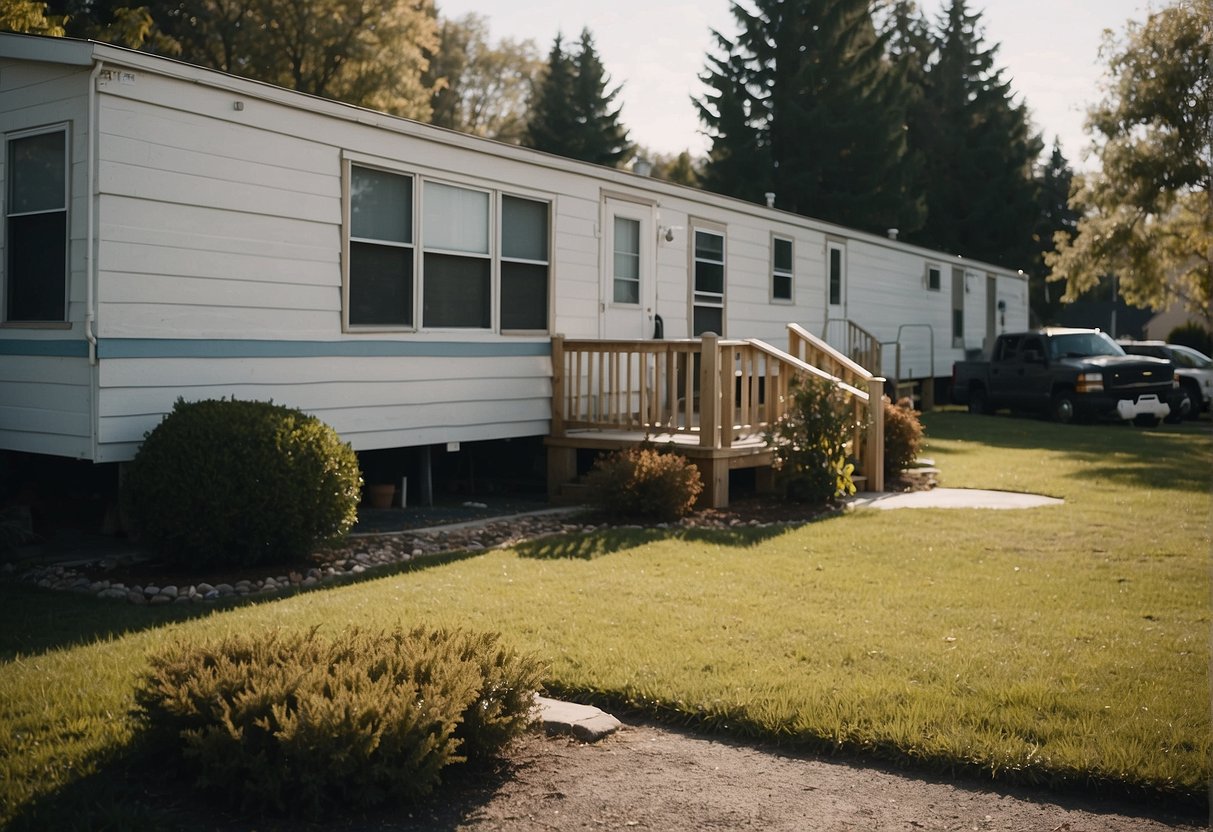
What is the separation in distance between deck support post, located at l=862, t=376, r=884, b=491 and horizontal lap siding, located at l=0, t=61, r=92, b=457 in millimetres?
6922

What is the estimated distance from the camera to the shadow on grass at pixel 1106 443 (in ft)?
41.5

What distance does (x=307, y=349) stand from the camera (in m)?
9.09

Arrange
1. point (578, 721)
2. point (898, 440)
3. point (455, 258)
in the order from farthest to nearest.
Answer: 1. point (898, 440)
2. point (455, 258)
3. point (578, 721)

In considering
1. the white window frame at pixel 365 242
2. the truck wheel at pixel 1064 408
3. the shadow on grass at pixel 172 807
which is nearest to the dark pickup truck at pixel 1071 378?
the truck wheel at pixel 1064 408

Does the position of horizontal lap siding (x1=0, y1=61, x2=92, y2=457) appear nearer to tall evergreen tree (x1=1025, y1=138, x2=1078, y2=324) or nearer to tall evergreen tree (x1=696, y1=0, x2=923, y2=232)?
tall evergreen tree (x1=696, y1=0, x2=923, y2=232)

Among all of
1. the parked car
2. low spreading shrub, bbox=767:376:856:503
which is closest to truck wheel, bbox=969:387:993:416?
the parked car

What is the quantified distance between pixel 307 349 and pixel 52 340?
6.09ft

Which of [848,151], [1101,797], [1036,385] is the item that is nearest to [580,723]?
[1101,797]

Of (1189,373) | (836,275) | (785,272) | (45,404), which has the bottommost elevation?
(45,404)

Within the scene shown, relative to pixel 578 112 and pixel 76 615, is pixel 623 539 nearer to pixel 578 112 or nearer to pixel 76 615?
pixel 76 615

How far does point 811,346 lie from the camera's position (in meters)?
12.6

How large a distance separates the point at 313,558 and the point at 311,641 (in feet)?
12.3

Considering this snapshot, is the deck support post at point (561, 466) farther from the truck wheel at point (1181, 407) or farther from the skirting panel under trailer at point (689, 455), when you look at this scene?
the truck wheel at point (1181, 407)

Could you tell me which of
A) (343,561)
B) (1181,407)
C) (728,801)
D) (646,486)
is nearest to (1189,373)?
(1181,407)
